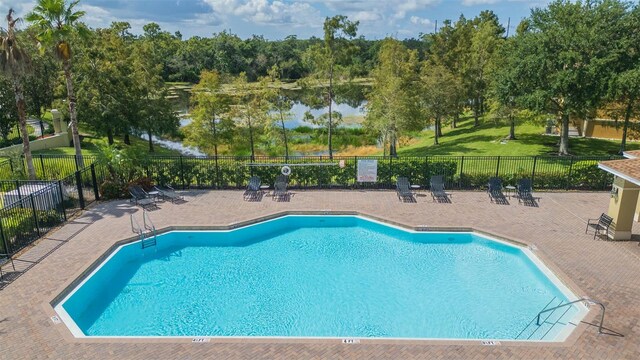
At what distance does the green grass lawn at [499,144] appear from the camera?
29.2 metres

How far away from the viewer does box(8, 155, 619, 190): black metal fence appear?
20.0 meters

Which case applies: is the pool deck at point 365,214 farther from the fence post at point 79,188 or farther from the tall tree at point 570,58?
the tall tree at point 570,58

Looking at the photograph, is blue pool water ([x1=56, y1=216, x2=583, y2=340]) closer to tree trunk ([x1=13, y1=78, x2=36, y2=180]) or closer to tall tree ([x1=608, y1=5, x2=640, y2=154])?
tree trunk ([x1=13, y1=78, x2=36, y2=180])

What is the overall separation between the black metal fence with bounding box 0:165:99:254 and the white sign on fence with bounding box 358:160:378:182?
11.6m

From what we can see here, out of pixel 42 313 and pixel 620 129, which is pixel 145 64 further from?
pixel 620 129

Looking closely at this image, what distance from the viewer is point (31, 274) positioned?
12.1 metres

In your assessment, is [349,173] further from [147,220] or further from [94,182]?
[94,182]

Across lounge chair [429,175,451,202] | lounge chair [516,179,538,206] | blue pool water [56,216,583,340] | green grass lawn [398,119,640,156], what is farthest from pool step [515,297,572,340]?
green grass lawn [398,119,640,156]

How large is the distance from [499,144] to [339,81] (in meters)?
13.1

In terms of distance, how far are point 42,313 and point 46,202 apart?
700cm

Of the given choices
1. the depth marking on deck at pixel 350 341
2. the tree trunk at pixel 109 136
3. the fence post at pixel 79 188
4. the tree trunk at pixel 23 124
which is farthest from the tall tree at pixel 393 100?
the depth marking on deck at pixel 350 341

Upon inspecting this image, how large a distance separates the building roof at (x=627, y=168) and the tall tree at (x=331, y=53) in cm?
1454

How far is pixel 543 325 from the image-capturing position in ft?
34.9

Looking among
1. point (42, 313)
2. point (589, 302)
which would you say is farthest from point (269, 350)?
point (589, 302)
